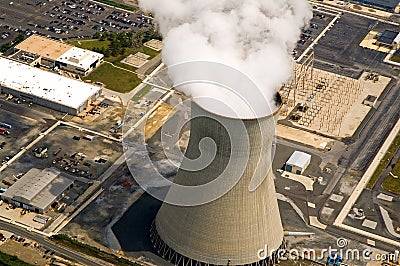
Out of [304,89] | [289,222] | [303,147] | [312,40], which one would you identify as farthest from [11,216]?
[312,40]

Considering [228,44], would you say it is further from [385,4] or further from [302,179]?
[385,4]

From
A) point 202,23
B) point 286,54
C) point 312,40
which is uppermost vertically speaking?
point 202,23

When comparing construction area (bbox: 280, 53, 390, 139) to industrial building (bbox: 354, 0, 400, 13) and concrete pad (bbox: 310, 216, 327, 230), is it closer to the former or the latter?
concrete pad (bbox: 310, 216, 327, 230)

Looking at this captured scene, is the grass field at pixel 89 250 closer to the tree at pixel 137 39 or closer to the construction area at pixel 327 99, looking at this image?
the construction area at pixel 327 99

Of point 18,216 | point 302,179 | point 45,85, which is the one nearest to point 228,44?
point 302,179

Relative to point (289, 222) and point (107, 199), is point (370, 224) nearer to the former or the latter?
point (289, 222)

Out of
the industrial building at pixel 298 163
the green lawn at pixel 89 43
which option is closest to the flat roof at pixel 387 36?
the industrial building at pixel 298 163
